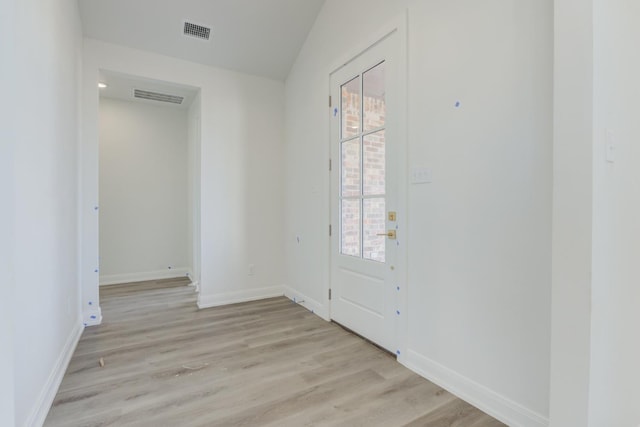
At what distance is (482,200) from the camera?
6.03 ft

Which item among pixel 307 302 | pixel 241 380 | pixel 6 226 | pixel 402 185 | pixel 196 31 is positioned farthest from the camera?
pixel 307 302

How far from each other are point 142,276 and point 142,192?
1292mm

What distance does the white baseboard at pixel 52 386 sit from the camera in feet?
5.33

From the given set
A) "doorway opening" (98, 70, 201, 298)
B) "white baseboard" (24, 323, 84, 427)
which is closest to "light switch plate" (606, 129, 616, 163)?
"white baseboard" (24, 323, 84, 427)

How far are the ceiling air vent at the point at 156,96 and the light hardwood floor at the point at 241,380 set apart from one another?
289cm

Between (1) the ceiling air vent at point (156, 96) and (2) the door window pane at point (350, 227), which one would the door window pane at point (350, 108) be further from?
(1) the ceiling air vent at point (156, 96)

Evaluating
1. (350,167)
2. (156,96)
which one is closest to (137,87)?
(156,96)

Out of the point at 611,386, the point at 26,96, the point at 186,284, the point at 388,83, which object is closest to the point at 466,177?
the point at 388,83

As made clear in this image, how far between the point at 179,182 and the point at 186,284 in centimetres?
167

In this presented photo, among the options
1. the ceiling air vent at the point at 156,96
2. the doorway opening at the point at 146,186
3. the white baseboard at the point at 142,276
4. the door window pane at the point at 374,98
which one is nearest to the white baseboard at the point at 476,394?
the door window pane at the point at 374,98

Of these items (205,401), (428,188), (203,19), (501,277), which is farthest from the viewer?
(203,19)

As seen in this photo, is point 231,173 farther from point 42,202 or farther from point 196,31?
point 42,202

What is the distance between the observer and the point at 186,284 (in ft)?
15.4

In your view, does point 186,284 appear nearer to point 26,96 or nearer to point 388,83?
point 26,96
